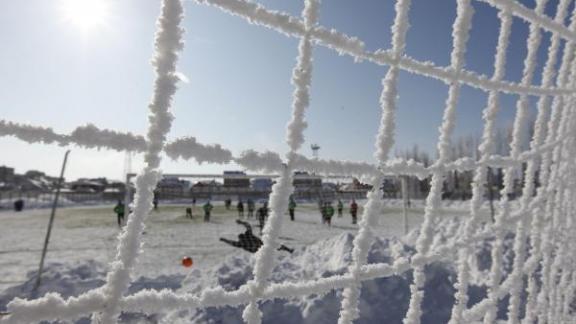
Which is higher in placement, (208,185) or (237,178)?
(237,178)

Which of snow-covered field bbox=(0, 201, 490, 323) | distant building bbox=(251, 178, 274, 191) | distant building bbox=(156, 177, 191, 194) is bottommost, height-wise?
snow-covered field bbox=(0, 201, 490, 323)

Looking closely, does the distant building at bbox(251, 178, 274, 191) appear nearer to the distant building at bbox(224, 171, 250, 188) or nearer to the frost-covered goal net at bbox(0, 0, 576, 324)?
the distant building at bbox(224, 171, 250, 188)

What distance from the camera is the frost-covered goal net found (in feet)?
2.78


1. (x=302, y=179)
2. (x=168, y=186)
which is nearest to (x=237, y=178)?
(x=168, y=186)

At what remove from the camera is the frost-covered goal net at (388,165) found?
2.78ft

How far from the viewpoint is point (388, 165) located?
4.55 feet

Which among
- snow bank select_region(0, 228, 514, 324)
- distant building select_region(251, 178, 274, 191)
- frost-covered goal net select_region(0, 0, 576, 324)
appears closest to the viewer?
frost-covered goal net select_region(0, 0, 576, 324)

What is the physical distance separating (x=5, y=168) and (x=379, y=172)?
68.8 meters

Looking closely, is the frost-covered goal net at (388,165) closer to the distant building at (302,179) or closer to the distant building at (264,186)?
the distant building at (302,179)

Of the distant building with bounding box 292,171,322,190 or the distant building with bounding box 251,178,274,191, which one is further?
the distant building with bounding box 251,178,274,191

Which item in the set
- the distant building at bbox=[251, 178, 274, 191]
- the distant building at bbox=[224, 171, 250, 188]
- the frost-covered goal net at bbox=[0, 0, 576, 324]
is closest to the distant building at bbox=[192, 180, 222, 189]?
the distant building at bbox=[224, 171, 250, 188]

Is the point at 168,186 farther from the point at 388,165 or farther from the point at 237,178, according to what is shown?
the point at 388,165

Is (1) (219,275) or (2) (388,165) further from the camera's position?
(1) (219,275)

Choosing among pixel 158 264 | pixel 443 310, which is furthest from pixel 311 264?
pixel 158 264
